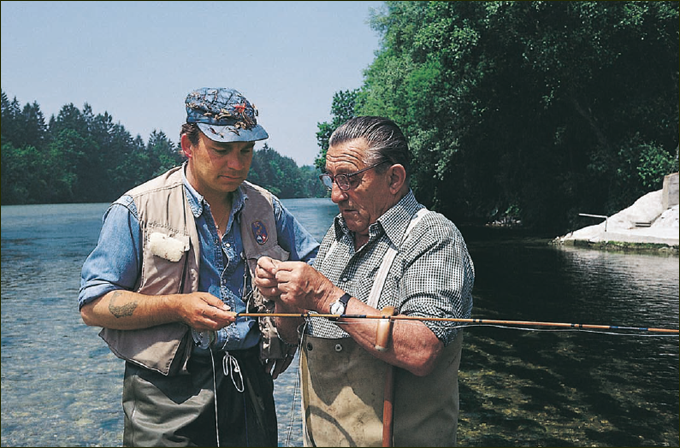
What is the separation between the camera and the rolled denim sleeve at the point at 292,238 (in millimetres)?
3424

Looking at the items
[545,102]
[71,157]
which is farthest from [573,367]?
[71,157]

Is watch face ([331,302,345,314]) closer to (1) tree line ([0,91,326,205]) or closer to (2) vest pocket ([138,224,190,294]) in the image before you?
(2) vest pocket ([138,224,190,294])

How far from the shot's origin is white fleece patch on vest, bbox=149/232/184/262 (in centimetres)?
285

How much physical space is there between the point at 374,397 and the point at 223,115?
1.45 m

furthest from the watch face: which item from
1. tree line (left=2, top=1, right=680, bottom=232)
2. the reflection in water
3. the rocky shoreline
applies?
tree line (left=2, top=1, right=680, bottom=232)

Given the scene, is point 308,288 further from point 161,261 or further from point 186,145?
point 186,145

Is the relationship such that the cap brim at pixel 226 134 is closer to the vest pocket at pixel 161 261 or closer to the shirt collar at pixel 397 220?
the vest pocket at pixel 161 261

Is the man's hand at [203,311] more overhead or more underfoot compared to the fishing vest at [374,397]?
more overhead

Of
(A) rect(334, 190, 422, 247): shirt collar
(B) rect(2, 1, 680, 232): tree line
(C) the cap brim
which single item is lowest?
(A) rect(334, 190, 422, 247): shirt collar

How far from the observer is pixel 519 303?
42.5ft

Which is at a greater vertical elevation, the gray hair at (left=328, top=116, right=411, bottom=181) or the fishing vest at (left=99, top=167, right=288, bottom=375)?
the gray hair at (left=328, top=116, right=411, bottom=181)

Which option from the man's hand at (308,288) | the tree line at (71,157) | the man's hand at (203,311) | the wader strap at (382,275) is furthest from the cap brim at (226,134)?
the tree line at (71,157)

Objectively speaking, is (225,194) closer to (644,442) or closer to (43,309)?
(644,442)

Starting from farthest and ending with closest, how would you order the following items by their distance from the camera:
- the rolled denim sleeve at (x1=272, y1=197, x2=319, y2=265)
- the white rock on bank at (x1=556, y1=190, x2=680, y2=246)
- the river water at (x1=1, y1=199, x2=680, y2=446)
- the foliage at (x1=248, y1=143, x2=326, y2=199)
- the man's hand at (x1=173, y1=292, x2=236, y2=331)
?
the foliage at (x1=248, y1=143, x2=326, y2=199) → the white rock on bank at (x1=556, y1=190, x2=680, y2=246) → the river water at (x1=1, y1=199, x2=680, y2=446) → the rolled denim sleeve at (x1=272, y1=197, x2=319, y2=265) → the man's hand at (x1=173, y1=292, x2=236, y2=331)
